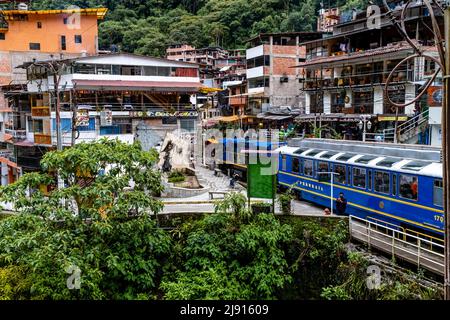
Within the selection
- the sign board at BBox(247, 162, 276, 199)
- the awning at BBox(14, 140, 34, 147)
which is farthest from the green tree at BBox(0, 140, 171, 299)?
the awning at BBox(14, 140, 34, 147)

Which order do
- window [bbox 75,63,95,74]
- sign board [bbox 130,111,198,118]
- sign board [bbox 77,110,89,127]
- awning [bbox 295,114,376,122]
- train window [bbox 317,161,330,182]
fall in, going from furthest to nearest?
awning [bbox 295,114,376,122]
sign board [bbox 130,111,198,118]
window [bbox 75,63,95,74]
sign board [bbox 77,110,89,127]
train window [bbox 317,161,330,182]

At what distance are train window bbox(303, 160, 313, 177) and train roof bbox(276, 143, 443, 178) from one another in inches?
9.7

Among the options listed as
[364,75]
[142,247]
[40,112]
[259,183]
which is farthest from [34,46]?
[142,247]

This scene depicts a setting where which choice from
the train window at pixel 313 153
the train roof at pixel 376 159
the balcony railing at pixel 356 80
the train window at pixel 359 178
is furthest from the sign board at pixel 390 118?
the train window at pixel 359 178

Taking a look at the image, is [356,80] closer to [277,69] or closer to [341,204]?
[277,69]

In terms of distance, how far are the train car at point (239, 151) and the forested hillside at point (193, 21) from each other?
1214 inches

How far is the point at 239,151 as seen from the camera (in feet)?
83.6

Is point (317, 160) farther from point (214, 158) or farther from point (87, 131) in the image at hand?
point (87, 131)

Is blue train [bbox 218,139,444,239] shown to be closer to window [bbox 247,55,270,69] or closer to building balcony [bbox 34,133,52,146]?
building balcony [bbox 34,133,52,146]

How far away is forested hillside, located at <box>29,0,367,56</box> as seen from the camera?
55.2 meters

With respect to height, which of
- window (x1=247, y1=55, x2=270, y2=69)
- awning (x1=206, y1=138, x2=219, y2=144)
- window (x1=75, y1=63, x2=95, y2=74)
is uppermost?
window (x1=247, y1=55, x2=270, y2=69)

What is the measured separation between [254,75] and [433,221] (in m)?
31.0
